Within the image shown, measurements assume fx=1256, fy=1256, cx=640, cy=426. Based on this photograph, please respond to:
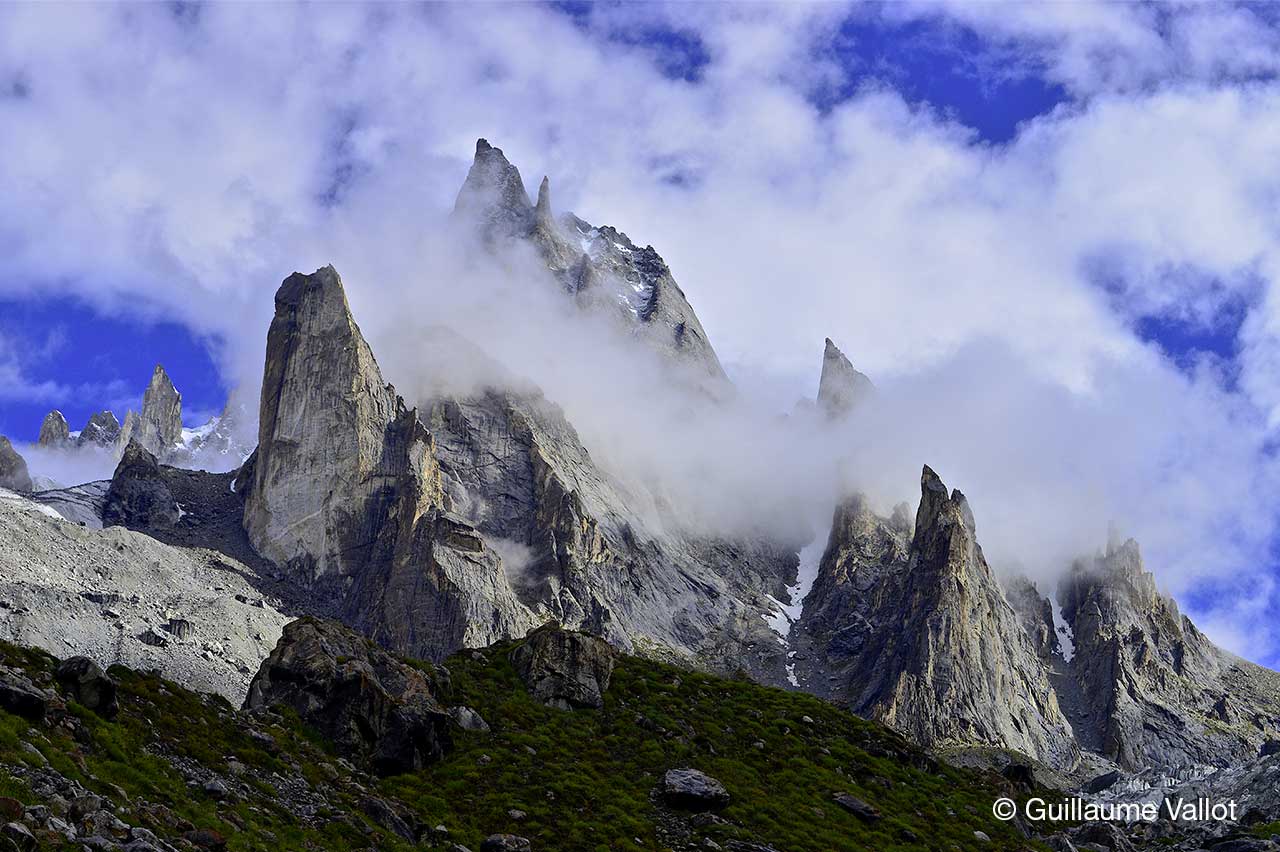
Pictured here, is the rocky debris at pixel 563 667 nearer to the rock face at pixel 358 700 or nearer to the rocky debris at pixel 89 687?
the rock face at pixel 358 700

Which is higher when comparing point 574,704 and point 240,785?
point 574,704

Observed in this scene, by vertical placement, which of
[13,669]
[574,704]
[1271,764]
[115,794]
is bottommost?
[115,794]

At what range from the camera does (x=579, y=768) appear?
81.8 metres

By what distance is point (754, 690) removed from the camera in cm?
11362

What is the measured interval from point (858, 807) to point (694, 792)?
13.7m

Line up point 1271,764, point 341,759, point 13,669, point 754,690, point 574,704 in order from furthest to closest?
point 1271,764 < point 754,690 < point 574,704 < point 341,759 < point 13,669

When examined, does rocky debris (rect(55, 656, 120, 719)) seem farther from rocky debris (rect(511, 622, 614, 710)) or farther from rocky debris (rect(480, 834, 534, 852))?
rocky debris (rect(511, 622, 614, 710))

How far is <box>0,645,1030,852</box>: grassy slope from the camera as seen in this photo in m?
53.9

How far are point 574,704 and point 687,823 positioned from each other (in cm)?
2506

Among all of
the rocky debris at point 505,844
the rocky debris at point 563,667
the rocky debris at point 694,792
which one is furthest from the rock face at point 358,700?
the rocky debris at point 694,792

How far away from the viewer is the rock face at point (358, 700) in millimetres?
78312

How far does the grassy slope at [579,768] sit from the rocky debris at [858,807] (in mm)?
854

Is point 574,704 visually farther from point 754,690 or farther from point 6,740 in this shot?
point 6,740

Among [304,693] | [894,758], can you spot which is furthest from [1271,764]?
[304,693]
